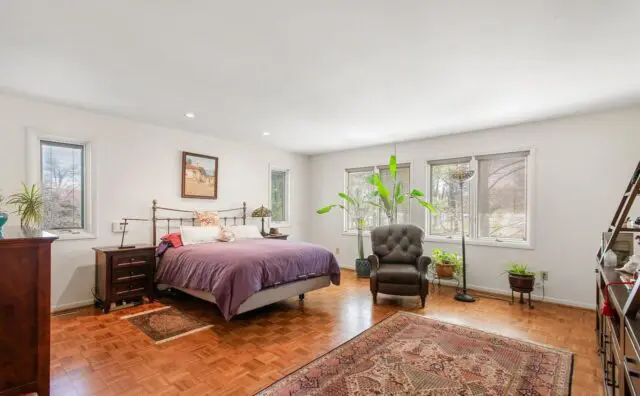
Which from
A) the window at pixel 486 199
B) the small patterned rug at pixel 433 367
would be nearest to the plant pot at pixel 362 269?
the window at pixel 486 199

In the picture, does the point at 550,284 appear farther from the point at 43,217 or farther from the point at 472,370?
the point at 43,217

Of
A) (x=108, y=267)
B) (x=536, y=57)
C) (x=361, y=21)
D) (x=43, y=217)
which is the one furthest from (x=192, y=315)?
(x=536, y=57)

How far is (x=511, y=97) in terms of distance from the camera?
3.37 metres

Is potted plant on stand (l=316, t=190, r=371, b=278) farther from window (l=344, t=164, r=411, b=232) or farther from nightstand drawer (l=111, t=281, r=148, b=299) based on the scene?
nightstand drawer (l=111, t=281, r=148, b=299)

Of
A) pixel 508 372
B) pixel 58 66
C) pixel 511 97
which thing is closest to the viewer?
pixel 508 372

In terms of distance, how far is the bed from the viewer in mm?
3104

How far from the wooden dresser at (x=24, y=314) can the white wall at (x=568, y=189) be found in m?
4.89

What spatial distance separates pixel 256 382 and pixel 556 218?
4134mm

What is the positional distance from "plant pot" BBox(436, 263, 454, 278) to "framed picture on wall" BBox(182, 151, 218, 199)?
3702mm

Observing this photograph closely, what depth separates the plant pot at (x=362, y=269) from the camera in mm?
5590

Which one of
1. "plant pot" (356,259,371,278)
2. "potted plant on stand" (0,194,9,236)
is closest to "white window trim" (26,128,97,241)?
"potted plant on stand" (0,194,9,236)

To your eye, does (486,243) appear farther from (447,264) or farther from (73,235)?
(73,235)

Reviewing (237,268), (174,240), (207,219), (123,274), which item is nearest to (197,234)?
(174,240)

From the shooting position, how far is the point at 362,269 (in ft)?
18.4
